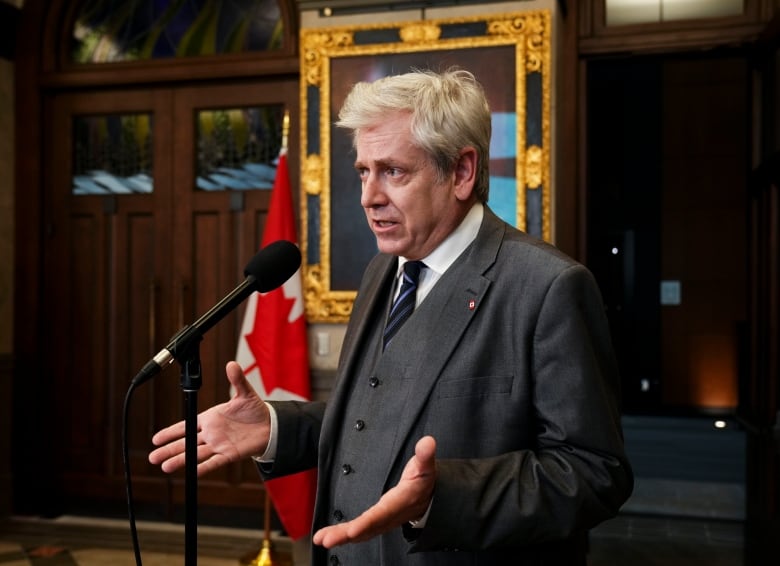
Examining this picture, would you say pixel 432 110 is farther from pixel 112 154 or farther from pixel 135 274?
pixel 112 154

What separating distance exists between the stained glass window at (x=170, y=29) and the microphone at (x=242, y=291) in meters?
3.11

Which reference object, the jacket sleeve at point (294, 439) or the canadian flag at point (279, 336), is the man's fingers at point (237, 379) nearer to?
the jacket sleeve at point (294, 439)

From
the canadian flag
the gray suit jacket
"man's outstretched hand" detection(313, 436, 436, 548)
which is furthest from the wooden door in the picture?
"man's outstretched hand" detection(313, 436, 436, 548)

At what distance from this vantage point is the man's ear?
59.0 inches

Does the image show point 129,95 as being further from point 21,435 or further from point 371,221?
point 371,221

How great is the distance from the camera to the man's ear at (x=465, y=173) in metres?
1.50

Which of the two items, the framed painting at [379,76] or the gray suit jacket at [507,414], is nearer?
the gray suit jacket at [507,414]

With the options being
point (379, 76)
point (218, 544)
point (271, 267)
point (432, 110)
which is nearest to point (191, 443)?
point (271, 267)

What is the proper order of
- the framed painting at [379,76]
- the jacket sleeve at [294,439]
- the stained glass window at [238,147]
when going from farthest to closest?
1. the stained glass window at [238,147]
2. the framed painting at [379,76]
3. the jacket sleeve at [294,439]

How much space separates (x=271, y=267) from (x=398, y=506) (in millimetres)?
496

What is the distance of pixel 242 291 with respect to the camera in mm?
1356

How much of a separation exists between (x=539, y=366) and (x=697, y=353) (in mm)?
8595

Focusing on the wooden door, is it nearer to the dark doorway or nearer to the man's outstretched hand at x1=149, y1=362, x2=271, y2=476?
the man's outstretched hand at x1=149, y1=362, x2=271, y2=476

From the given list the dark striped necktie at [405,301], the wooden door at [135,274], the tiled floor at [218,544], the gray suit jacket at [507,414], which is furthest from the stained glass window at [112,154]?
the gray suit jacket at [507,414]
